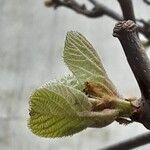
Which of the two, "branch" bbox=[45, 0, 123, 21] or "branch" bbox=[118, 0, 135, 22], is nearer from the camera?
"branch" bbox=[118, 0, 135, 22]

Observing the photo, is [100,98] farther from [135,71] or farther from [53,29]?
[53,29]

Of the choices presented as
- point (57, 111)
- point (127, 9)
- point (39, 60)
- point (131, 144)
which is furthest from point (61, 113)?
point (39, 60)

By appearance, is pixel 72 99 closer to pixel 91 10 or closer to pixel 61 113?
pixel 61 113

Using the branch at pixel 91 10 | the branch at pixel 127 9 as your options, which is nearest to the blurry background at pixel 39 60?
the branch at pixel 91 10

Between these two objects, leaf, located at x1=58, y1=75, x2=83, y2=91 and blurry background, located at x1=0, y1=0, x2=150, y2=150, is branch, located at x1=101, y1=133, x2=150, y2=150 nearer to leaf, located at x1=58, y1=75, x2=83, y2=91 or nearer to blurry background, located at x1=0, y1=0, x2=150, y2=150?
leaf, located at x1=58, y1=75, x2=83, y2=91

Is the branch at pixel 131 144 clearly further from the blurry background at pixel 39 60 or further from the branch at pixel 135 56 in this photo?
the blurry background at pixel 39 60

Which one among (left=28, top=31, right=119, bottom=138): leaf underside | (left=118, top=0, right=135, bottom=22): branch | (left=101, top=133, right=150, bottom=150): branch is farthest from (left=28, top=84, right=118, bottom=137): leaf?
(left=101, top=133, right=150, bottom=150): branch

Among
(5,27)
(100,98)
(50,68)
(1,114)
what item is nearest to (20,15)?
(5,27)
